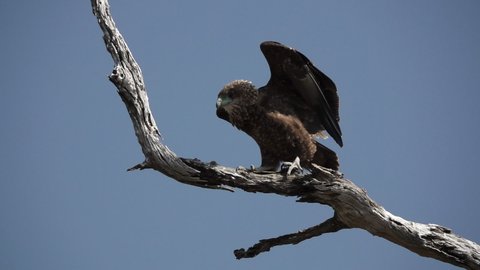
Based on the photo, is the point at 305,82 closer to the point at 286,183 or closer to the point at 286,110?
the point at 286,110

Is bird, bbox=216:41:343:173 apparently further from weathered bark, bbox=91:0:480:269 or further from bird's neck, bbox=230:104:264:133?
weathered bark, bbox=91:0:480:269

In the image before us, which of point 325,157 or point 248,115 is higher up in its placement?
point 248,115

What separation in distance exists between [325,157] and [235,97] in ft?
3.94

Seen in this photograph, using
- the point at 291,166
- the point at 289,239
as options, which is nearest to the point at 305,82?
the point at 291,166

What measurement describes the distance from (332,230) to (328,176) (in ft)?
2.05

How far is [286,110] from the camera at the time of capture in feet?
19.9

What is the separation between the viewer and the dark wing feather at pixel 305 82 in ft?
19.0

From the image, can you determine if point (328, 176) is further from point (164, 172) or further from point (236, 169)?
point (164, 172)

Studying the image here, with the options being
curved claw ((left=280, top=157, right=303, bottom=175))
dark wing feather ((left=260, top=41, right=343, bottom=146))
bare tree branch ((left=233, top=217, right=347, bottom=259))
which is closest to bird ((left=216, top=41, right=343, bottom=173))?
dark wing feather ((left=260, top=41, right=343, bottom=146))

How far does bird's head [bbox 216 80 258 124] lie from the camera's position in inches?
238

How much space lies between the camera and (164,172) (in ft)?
15.4

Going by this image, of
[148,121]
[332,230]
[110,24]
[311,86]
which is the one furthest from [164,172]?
[311,86]

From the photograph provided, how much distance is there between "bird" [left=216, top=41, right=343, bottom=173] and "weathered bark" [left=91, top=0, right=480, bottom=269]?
2.67ft

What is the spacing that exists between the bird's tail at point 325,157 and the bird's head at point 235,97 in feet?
2.94
